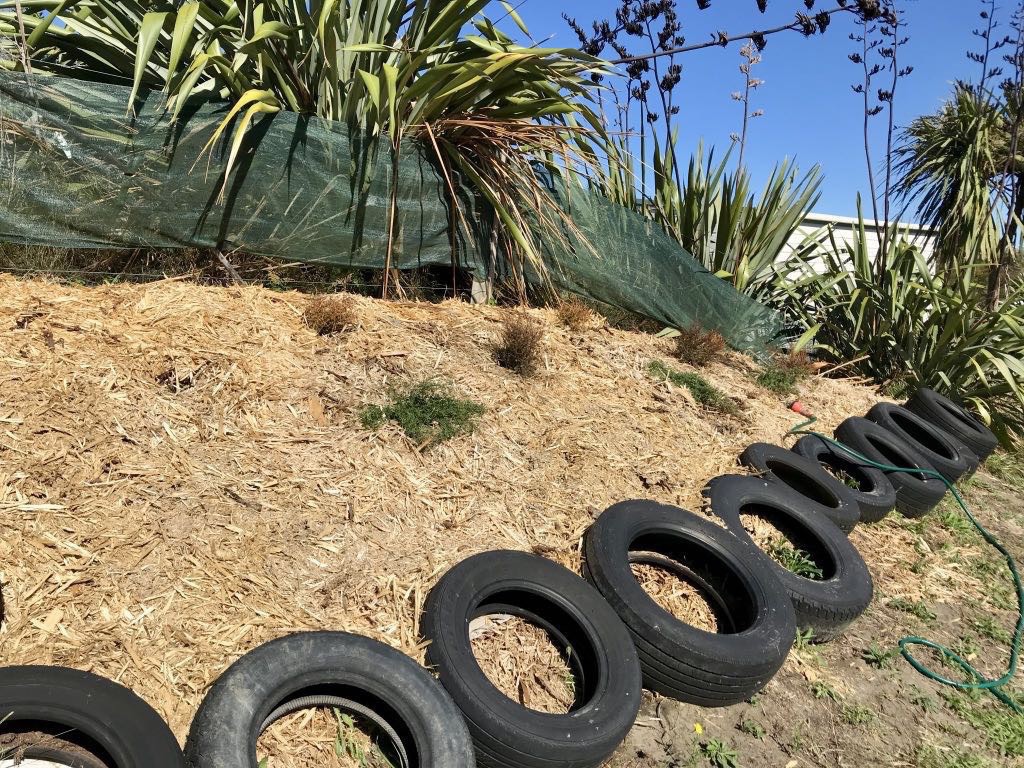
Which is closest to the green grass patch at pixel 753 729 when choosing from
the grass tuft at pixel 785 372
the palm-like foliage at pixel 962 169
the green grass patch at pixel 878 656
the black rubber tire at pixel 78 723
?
the green grass patch at pixel 878 656

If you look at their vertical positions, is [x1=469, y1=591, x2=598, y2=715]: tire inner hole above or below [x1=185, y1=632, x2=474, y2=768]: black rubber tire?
below

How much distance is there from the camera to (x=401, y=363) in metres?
4.83

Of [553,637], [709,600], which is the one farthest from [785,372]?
[553,637]

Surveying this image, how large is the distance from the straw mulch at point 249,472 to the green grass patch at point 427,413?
0.08 metres

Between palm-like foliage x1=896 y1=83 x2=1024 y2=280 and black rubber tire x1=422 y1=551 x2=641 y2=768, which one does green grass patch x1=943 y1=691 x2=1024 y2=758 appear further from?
palm-like foliage x1=896 y1=83 x2=1024 y2=280

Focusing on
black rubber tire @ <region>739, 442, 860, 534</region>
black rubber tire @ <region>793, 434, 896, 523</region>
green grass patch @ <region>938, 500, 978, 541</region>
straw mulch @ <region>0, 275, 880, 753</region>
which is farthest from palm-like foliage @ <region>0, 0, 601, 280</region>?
green grass patch @ <region>938, 500, 978, 541</region>

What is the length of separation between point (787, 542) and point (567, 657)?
2214 mm

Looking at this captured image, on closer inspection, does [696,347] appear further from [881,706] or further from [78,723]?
[78,723]

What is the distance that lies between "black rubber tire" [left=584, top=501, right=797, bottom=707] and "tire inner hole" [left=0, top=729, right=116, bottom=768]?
7.24ft

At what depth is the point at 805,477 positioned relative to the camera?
546 centimetres

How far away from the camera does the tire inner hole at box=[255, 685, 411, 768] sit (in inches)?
102

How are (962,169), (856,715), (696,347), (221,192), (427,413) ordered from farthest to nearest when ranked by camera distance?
(962,169)
(696,347)
(221,192)
(427,413)
(856,715)

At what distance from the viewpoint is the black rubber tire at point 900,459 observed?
5.89 meters

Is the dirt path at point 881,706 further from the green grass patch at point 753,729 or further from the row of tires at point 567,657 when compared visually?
the row of tires at point 567,657
